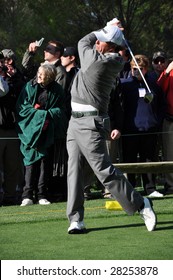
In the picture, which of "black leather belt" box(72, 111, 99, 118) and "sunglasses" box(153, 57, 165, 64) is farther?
"sunglasses" box(153, 57, 165, 64)

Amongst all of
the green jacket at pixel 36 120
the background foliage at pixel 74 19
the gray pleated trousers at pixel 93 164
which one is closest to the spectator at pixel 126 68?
the green jacket at pixel 36 120

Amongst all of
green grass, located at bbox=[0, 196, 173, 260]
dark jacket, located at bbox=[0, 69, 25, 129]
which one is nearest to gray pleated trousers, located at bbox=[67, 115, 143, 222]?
green grass, located at bbox=[0, 196, 173, 260]

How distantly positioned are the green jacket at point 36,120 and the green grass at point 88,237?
4.22 ft

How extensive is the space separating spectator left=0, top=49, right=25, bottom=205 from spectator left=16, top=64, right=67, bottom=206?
0.19m

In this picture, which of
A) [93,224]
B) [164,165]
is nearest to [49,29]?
[164,165]

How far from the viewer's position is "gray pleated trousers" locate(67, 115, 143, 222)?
10.1 metres

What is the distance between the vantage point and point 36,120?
13766 mm

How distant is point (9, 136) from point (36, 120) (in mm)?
571

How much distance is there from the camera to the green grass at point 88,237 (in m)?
8.80

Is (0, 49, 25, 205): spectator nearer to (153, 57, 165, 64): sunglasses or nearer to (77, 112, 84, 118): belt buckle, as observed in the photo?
(153, 57, 165, 64): sunglasses

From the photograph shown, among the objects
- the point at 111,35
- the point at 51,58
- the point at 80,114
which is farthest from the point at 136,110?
the point at 111,35

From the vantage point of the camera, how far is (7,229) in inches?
425

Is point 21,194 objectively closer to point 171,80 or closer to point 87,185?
point 87,185

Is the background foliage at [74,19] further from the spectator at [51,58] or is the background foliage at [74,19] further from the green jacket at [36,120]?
the green jacket at [36,120]
